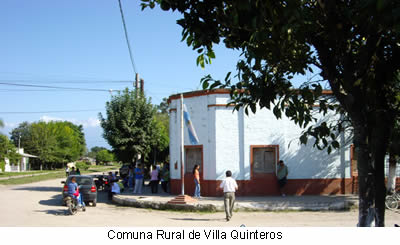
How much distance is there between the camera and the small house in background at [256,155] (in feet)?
55.7

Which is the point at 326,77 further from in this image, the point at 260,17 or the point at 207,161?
the point at 207,161

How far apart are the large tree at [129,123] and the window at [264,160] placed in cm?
800

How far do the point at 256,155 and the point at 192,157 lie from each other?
3.12m

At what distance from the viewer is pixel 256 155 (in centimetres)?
1736

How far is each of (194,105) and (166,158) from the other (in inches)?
686

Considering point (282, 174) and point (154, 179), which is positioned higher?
point (282, 174)

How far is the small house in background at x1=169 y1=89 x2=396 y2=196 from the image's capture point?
55.7ft

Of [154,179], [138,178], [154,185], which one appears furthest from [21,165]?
[154,179]

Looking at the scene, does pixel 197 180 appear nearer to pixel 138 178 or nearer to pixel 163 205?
pixel 163 205

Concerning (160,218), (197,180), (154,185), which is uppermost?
(197,180)

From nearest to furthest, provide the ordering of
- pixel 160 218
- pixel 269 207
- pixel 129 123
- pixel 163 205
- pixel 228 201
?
pixel 228 201, pixel 160 218, pixel 269 207, pixel 163 205, pixel 129 123

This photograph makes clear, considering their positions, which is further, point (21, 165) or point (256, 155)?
point (21, 165)

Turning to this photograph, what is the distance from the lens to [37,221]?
38.3ft

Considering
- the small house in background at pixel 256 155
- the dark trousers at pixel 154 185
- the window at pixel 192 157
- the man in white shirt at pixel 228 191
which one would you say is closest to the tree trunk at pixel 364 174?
the man in white shirt at pixel 228 191
